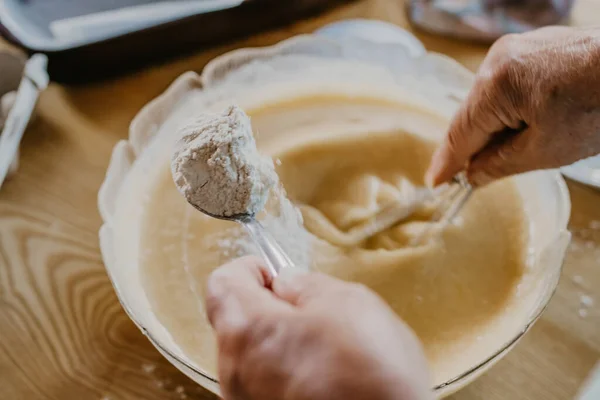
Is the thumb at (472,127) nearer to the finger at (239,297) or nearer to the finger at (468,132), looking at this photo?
the finger at (468,132)

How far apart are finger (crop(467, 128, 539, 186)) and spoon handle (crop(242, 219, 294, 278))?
0.90ft

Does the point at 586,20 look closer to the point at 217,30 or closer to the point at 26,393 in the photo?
the point at 217,30

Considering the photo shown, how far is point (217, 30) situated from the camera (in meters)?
0.96

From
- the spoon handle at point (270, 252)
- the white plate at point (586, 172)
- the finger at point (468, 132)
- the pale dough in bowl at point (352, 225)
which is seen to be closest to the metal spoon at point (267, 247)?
the spoon handle at point (270, 252)

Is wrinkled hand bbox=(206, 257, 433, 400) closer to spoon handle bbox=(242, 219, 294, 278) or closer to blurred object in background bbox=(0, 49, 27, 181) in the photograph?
spoon handle bbox=(242, 219, 294, 278)

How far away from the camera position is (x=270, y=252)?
0.46 m

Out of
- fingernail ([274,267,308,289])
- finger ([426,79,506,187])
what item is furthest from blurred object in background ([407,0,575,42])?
fingernail ([274,267,308,289])

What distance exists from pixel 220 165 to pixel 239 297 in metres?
0.13

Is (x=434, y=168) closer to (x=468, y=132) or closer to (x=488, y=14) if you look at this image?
(x=468, y=132)

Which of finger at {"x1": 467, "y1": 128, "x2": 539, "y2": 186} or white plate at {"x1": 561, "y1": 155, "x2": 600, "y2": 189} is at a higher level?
finger at {"x1": 467, "y1": 128, "x2": 539, "y2": 186}

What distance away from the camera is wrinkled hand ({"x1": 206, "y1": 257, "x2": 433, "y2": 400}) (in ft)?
0.99

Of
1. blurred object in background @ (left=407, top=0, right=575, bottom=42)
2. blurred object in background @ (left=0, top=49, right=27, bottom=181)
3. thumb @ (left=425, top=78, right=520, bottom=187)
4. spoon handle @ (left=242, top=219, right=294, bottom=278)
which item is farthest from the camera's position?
blurred object in background @ (left=407, top=0, right=575, bottom=42)

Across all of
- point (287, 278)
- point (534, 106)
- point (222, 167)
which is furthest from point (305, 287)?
point (534, 106)

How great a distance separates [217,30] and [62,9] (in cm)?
26
